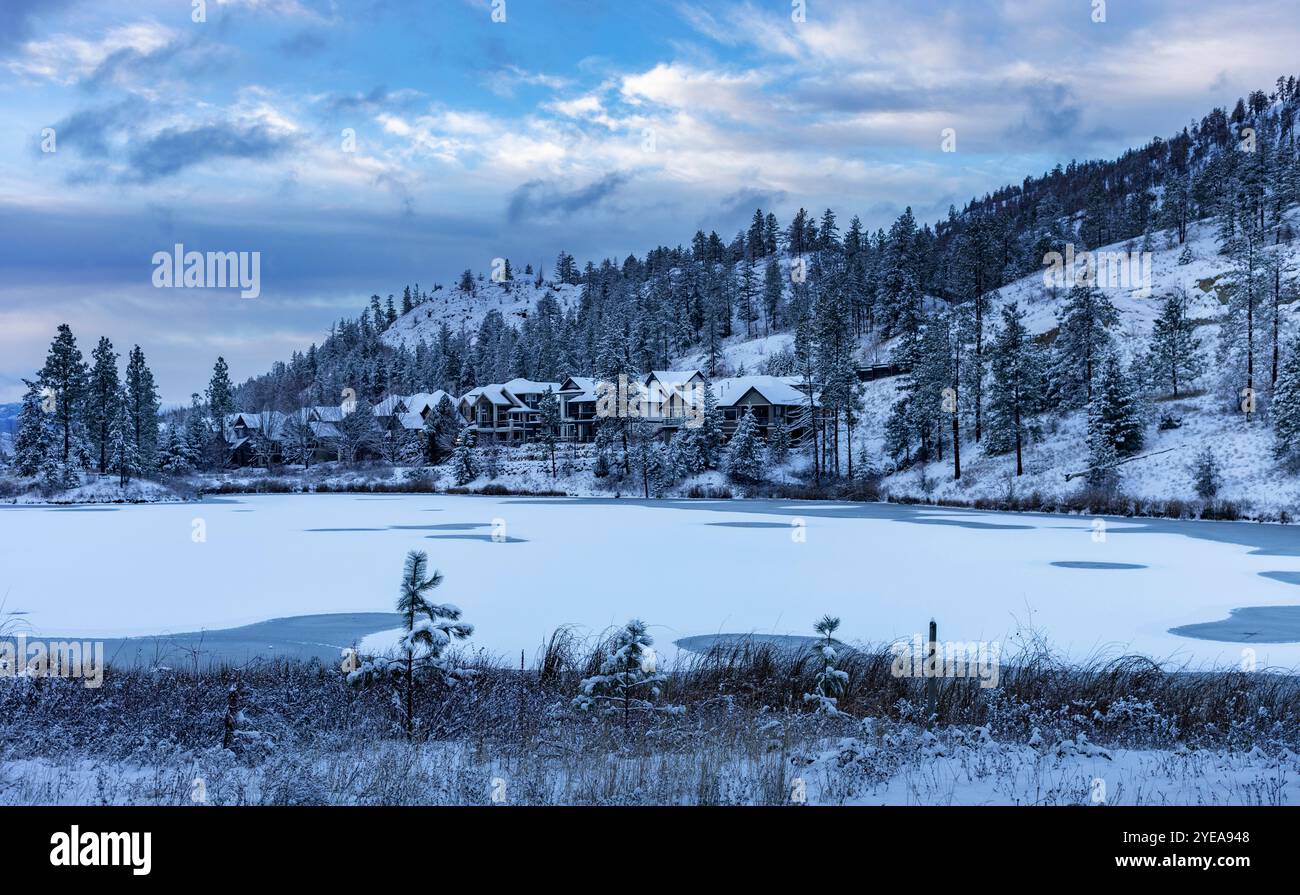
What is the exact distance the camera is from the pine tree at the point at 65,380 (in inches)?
2986

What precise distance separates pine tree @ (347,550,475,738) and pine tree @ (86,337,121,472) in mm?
78964

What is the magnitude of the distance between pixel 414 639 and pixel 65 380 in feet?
273

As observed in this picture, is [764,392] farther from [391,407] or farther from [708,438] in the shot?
[391,407]

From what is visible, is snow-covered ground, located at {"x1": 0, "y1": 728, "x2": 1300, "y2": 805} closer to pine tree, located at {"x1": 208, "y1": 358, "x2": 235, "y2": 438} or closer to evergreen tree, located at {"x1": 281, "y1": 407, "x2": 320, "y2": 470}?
evergreen tree, located at {"x1": 281, "y1": 407, "x2": 320, "y2": 470}

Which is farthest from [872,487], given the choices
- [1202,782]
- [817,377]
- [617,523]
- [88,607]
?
[1202,782]

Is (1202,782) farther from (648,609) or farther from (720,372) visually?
(720,372)

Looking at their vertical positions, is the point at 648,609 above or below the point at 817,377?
below

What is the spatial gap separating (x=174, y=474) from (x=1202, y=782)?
308 ft

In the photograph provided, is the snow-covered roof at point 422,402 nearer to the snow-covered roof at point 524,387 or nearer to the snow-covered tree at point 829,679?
the snow-covered roof at point 524,387

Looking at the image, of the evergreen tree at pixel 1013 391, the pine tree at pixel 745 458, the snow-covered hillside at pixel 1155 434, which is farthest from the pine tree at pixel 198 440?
the evergreen tree at pixel 1013 391

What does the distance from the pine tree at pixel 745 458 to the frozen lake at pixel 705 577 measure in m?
26.3

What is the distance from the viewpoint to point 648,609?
20094mm

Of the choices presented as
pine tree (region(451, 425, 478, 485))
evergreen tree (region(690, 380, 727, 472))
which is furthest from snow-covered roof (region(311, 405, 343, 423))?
evergreen tree (region(690, 380, 727, 472))

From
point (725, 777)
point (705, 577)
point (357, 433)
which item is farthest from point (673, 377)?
point (725, 777)
